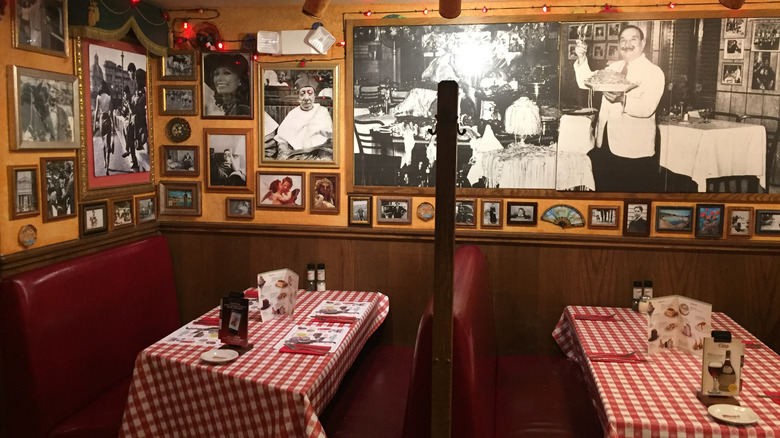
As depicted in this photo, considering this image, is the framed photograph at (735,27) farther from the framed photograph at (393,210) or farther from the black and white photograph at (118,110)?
the black and white photograph at (118,110)

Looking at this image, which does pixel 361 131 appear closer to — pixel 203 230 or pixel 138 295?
pixel 203 230

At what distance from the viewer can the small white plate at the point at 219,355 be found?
269 cm

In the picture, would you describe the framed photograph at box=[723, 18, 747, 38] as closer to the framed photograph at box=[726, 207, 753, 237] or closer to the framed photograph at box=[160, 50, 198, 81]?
the framed photograph at box=[726, 207, 753, 237]

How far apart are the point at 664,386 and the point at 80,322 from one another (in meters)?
2.79

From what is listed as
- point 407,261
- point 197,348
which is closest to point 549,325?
point 407,261

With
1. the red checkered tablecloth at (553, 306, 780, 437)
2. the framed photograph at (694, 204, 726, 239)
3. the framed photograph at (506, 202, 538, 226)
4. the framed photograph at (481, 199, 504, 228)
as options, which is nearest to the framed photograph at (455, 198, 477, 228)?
the framed photograph at (481, 199, 504, 228)

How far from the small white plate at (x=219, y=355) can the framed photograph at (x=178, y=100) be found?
6.92 feet

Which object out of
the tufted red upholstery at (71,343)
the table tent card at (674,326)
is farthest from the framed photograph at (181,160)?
the table tent card at (674,326)

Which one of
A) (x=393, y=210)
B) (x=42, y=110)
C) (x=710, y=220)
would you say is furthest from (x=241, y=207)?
(x=710, y=220)

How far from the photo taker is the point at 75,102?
11.6 ft

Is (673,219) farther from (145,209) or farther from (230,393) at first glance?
(145,209)

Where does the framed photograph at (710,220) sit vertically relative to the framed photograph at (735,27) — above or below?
below

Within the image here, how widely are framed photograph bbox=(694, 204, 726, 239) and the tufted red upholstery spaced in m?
3.46

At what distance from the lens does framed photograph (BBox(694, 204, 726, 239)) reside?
384cm
